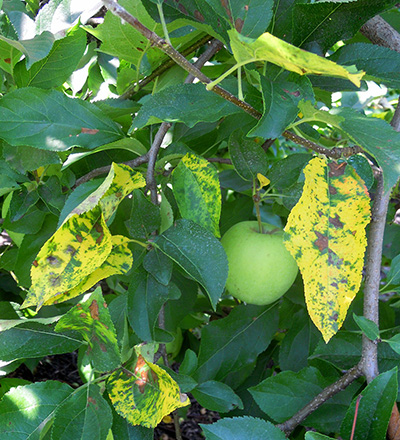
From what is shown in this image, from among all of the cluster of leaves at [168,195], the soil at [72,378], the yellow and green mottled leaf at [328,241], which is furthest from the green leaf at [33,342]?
the soil at [72,378]

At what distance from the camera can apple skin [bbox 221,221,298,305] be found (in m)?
0.74

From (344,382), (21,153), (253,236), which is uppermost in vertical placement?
(21,153)

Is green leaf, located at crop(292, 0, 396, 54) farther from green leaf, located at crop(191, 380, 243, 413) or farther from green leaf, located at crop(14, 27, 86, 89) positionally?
green leaf, located at crop(191, 380, 243, 413)

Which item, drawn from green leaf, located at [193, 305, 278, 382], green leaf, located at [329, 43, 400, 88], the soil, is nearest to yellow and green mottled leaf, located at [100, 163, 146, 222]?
green leaf, located at [329, 43, 400, 88]

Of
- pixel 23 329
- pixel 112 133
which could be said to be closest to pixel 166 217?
pixel 112 133

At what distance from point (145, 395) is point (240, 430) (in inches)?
4.9

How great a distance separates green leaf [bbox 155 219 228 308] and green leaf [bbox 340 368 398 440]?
22cm

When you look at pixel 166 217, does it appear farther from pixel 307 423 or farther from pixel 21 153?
pixel 307 423

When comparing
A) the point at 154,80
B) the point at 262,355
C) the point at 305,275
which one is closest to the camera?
the point at 305,275

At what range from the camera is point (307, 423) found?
2.43ft

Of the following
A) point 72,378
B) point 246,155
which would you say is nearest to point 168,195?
point 246,155

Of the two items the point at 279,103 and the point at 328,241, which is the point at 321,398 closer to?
the point at 328,241

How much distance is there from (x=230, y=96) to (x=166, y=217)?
199 millimetres

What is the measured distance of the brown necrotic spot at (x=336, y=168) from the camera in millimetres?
572
